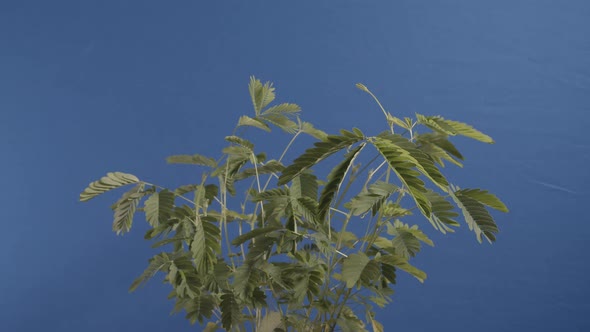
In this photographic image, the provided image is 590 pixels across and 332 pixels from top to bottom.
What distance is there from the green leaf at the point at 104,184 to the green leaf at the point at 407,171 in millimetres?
833

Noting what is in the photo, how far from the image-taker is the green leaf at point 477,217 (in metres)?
2.06

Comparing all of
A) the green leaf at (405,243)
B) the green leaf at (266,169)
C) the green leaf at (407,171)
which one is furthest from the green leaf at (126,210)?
the green leaf at (407,171)

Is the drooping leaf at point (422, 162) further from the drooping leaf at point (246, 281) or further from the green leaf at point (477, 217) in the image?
the drooping leaf at point (246, 281)

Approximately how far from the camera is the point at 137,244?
3227 millimetres

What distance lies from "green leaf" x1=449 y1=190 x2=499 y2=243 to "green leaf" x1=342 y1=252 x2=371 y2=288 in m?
0.27

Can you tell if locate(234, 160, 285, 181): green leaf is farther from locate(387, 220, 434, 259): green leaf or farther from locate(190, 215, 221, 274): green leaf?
locate(387, 220, 434, 259): green leaf

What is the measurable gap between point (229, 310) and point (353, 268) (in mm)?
392

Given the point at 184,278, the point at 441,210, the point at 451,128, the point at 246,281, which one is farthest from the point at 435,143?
the point at 184,278

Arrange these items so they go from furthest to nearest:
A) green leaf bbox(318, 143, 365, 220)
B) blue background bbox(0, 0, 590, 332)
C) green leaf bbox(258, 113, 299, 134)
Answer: blue background bbox(0, 0, 590, 332) → green leaf bbox(258, 113, 299, 134) → green leaf bbox(318, 143, 365, 220)

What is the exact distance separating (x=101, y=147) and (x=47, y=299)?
606 millimetres

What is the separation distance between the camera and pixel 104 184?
7.59 ft

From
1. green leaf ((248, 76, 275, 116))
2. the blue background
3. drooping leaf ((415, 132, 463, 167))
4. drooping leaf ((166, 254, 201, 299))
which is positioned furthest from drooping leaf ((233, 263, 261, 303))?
the blue background

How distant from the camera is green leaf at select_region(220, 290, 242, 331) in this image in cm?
229

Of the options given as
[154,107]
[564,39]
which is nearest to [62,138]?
[154,107]
